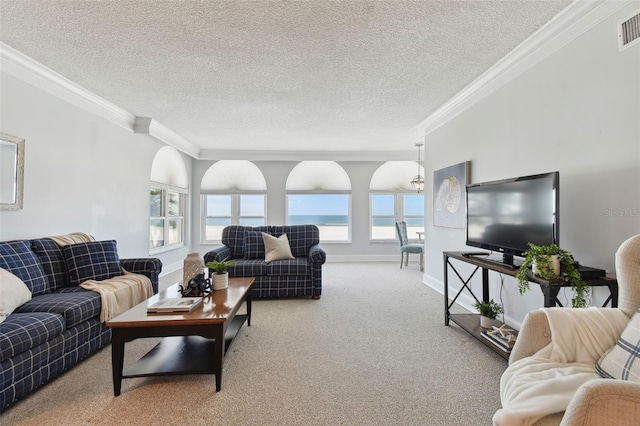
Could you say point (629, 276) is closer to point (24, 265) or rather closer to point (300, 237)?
point (300, 237)

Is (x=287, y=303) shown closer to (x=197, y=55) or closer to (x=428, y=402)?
(x=428, y=402)

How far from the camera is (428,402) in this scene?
1741 millimetres

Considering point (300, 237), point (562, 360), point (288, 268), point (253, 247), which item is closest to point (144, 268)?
point (253, 247)

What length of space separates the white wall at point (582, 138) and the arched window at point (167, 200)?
5.21 metres

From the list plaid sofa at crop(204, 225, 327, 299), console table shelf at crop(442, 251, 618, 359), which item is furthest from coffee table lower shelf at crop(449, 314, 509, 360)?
plaid sofa at crop(204, 225, 327, 299)

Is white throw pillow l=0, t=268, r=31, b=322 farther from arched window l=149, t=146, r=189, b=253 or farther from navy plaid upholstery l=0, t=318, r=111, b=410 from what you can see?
arched window l=149, t=146, r=189, b=253

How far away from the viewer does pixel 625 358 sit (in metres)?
1.14

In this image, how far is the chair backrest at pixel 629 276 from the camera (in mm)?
1326

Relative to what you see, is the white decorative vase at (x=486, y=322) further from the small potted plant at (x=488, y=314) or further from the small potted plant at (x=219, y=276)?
the small potted plant at (x=219, y=276)

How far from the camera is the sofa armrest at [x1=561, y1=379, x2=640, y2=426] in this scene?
842 millimetres

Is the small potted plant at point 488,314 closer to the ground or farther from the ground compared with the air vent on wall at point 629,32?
closer to the ground

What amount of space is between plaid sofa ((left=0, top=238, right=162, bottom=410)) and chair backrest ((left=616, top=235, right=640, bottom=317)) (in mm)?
3256

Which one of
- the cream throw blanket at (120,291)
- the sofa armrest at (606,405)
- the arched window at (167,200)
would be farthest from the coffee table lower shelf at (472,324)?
the arched window at (167,200)

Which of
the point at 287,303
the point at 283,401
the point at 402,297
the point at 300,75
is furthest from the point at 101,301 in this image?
the point at 402,297
